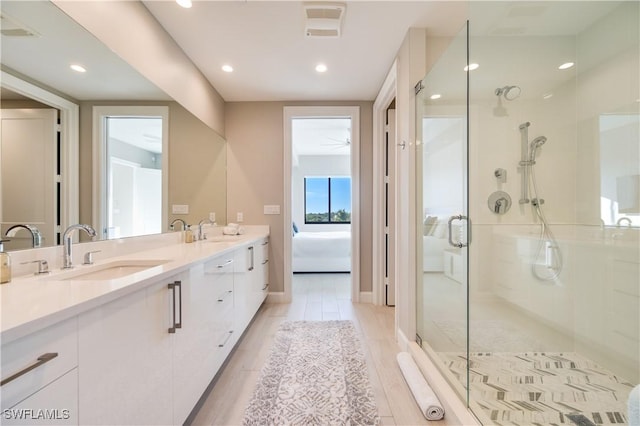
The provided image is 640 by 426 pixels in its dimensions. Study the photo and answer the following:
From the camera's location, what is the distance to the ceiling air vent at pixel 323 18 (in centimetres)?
188

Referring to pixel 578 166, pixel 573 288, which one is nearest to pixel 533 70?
pixel 578 166

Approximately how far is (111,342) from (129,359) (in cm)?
12

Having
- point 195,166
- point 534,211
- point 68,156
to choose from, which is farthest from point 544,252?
point 68,156

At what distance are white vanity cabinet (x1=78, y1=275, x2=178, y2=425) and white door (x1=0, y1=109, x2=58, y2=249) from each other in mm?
668

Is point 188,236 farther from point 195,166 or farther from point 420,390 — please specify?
point 420,390

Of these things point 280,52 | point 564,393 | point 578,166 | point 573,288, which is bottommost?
point 564,393

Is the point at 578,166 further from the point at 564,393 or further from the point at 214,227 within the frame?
the point at 214,227

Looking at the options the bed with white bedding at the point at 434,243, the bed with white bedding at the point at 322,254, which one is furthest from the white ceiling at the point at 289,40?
the bed with white bedding at the point at 322,254

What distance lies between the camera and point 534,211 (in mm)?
2533

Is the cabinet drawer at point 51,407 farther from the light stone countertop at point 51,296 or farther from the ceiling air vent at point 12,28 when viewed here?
the ceiling air vent at point 12,28

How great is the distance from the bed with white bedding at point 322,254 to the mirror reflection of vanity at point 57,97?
3499mm

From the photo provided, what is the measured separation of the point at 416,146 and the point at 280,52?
1474 millimetres

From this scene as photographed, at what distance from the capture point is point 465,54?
5.69 ft

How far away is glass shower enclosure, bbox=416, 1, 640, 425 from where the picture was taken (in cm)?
174
